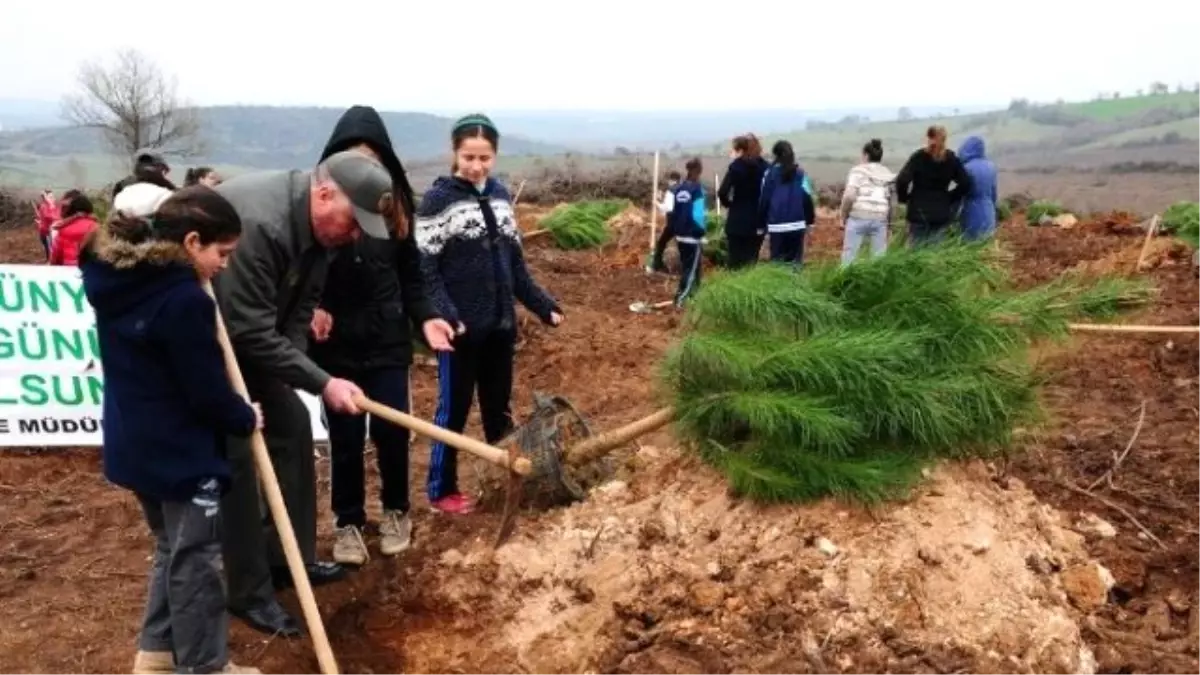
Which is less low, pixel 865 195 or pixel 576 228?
pixel 865 195

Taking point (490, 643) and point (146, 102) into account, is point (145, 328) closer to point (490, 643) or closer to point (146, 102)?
point (490, 643)

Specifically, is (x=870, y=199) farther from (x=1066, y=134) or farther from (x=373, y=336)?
(x=1066, y=134)

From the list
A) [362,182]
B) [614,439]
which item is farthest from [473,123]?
[614,439]

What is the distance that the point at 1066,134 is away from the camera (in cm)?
6081

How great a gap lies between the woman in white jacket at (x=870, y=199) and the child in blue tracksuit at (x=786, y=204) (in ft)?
1.36

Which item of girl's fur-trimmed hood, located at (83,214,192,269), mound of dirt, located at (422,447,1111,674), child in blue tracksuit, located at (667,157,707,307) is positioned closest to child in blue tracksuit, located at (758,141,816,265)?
child in blue tracksuit, located at (667,157,707,307)

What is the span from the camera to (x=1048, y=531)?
3.52m

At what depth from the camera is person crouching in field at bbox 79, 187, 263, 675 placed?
2.62 metres

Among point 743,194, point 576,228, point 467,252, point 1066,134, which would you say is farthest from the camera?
point 1066,134

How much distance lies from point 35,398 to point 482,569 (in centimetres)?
364

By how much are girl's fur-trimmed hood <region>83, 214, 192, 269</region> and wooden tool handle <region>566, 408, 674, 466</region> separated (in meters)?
1.83

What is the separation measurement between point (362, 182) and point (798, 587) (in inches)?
73.8

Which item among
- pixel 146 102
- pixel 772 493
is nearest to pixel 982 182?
pixel 772 493

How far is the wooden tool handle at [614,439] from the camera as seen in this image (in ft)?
12.5
